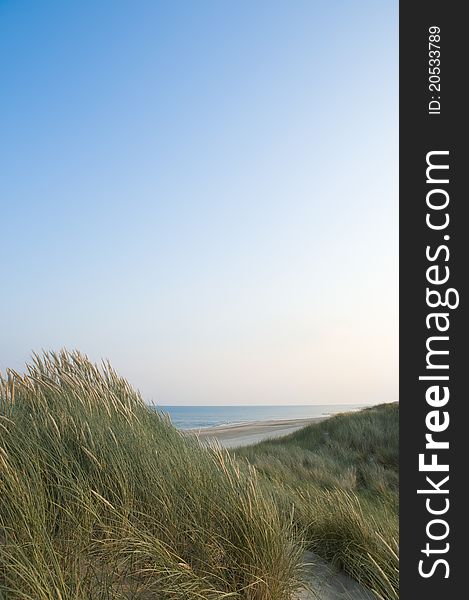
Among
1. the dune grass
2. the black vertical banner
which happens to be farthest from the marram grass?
the black vertical banner

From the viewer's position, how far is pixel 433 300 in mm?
2346

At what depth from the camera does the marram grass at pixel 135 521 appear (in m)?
2.37

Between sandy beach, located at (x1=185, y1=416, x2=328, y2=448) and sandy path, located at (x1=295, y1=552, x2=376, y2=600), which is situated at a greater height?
sandy path, located at (x1=295, y1=552, x2=376, y2=600)

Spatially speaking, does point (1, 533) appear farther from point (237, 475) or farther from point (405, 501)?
point (405, 501)

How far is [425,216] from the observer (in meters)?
2.40

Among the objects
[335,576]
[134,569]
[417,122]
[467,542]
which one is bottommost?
[335,576]

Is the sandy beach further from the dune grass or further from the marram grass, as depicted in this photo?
the dune grass

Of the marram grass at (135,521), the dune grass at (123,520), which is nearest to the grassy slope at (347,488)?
the marram grass at (135,521)

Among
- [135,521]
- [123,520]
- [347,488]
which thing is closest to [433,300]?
[123,520]

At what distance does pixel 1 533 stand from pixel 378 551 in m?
2.32

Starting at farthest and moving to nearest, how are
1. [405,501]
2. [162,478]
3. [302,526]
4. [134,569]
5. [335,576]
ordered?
1. [302,526]
2. [335,576]
3. [162,478]
4. [134,569]
5. [405,501]

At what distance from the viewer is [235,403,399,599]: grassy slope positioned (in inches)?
132

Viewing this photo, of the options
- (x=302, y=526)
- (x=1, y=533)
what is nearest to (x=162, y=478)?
(x=1, y=533)

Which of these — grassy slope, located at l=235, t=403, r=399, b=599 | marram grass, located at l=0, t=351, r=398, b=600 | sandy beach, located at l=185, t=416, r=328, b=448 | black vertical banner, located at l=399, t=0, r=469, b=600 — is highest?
black vertical banner, located at l=399, t=0, r=469, b=600
